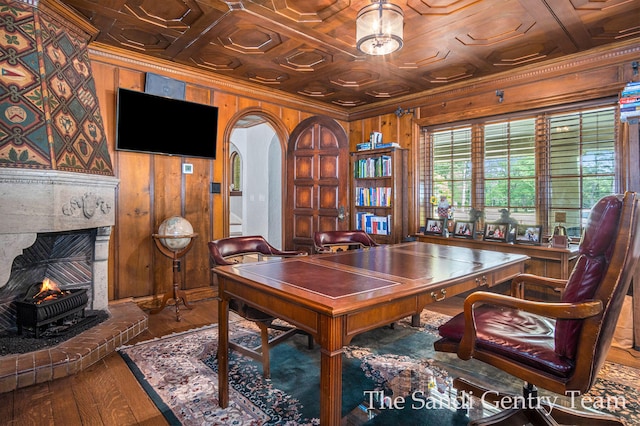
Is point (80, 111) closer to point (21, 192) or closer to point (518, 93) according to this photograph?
point (21, 192)

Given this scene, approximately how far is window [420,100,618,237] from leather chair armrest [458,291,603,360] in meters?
2.79

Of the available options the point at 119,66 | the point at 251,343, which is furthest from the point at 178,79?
the point at 251,343

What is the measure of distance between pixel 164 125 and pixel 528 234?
415 cm

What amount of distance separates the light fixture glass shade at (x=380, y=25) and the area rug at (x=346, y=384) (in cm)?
234

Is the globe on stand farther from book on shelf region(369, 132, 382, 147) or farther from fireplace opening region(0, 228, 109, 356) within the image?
book on shelf region(369, 132, 382, 147)

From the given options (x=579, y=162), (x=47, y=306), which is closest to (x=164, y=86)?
(x=47, y=306)

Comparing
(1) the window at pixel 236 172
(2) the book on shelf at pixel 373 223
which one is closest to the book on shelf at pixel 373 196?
(2) the book on shelf at pixel 373 223

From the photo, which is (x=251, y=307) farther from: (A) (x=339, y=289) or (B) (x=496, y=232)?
(B) (x=496, y=232)

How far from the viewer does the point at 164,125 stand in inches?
153

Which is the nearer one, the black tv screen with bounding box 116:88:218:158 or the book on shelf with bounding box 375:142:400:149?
the black tv screen with bounding box 116:88:218:158

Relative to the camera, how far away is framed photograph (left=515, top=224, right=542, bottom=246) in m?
3.63

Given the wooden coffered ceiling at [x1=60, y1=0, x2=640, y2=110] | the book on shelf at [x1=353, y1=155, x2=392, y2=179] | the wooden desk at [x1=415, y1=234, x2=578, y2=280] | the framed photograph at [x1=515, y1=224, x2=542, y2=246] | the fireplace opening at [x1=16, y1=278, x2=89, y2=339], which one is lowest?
the fireplace opening at [x1=16, y1=278, x2=89, y2=339]

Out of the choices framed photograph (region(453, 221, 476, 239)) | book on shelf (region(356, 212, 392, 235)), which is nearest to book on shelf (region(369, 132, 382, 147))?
book on shelf (region(356, 212, 392, 235))

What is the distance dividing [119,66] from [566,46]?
14.8ft
